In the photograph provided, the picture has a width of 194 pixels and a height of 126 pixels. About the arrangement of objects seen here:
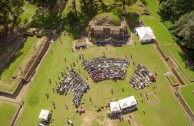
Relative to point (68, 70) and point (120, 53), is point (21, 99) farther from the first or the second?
point (120, 53)

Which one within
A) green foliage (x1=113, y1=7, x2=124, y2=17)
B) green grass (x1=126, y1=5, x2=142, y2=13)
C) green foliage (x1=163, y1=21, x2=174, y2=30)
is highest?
green grass (x1=126, y1=5, x2=142, y2=13)

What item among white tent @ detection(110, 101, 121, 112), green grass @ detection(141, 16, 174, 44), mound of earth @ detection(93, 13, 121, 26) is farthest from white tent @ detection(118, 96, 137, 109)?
mound of earth @ detection(93, 13, 121, 26)

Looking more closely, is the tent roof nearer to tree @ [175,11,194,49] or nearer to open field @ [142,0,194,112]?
open field @ [142,0,194,112]

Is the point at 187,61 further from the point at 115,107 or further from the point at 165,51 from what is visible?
the point at 115,107

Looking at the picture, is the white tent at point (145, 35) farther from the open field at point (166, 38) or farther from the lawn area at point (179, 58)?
the lawn area at point (179, 58)

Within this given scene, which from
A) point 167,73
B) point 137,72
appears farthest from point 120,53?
point 167,73

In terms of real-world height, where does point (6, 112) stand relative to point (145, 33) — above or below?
below

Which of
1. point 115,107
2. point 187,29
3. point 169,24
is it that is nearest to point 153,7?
point 169,24
